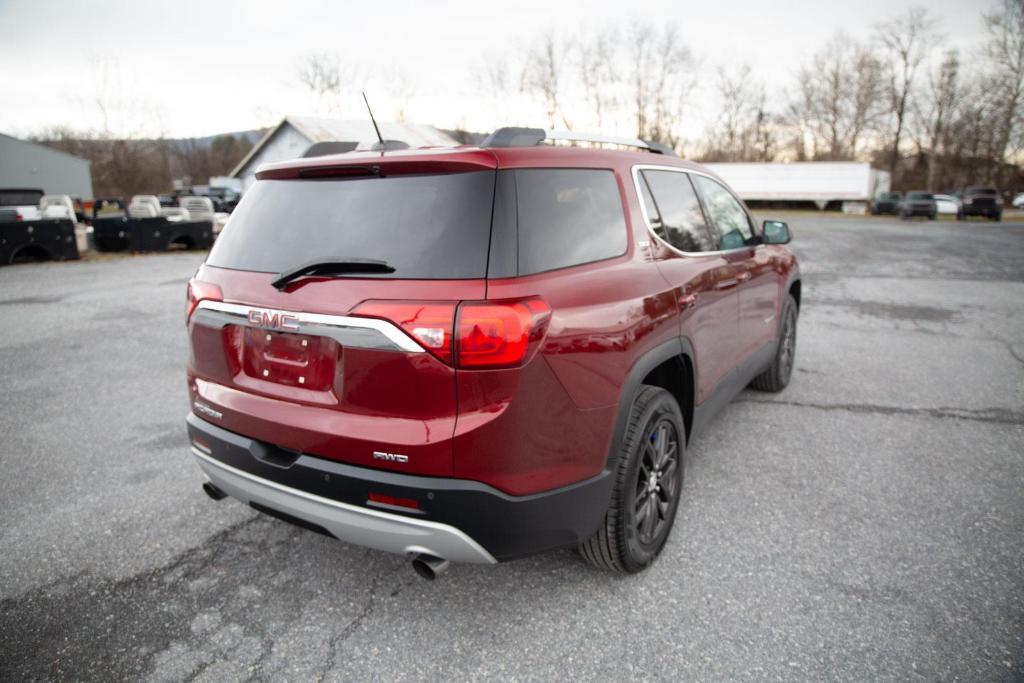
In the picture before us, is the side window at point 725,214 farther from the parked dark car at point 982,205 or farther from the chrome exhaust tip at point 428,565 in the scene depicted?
the parked dark car at point 982,205

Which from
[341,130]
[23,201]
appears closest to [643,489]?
[23,201]

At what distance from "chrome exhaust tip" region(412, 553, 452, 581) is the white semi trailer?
140 feet

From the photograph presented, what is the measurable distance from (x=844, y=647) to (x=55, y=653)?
111 inches

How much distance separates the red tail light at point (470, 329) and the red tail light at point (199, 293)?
35.5 inches

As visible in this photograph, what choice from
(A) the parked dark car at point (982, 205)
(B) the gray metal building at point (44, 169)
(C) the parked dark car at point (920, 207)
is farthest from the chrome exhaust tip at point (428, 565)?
(B) the gray metal building at point (44, 169)

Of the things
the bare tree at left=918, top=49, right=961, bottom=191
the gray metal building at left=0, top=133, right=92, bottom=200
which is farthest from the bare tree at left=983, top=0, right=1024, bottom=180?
the gray metal building at left=0, top=133, right=92, bottom=200

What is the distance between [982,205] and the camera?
3134 cm

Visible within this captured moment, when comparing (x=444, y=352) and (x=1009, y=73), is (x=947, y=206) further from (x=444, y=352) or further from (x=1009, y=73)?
(x=444, y=352)

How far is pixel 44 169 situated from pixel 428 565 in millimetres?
65788

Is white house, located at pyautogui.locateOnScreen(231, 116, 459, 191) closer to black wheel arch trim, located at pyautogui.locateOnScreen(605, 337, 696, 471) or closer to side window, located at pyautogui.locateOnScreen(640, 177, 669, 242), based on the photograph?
side window, located at pyautogui.locateOnScreen(640, 177, 669, 242)

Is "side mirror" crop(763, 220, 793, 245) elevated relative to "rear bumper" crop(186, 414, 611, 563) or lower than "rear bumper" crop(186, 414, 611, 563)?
elevated

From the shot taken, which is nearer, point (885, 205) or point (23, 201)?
point (23, 201)

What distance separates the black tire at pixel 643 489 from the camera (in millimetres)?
2340

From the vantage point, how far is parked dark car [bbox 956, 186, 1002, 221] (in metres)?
31.2
